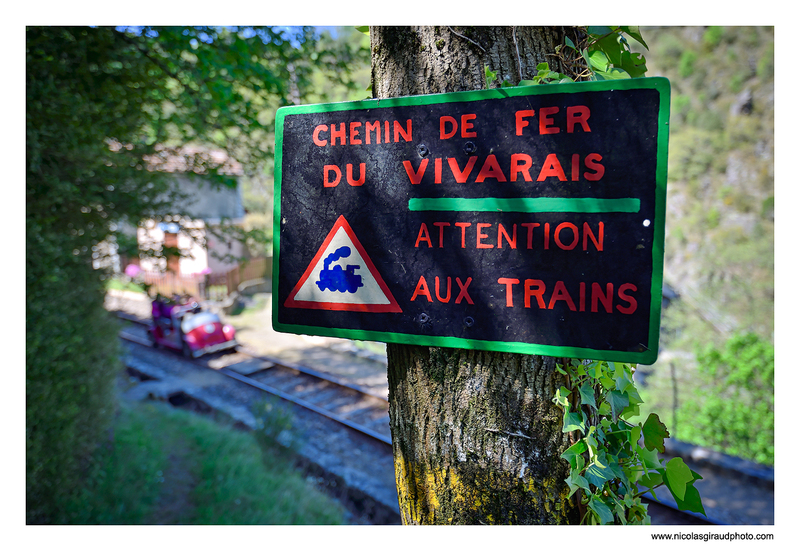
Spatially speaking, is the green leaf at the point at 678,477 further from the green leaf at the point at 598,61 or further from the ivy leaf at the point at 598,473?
the green leaf at the point at 598,61

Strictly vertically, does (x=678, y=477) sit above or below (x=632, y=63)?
below

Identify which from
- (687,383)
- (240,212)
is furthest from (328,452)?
(240,212)

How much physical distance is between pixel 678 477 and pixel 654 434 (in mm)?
138

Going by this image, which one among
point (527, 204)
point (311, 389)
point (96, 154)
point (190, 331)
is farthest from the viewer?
point (190, 331)

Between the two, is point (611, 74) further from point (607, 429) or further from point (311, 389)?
point (311, 389)

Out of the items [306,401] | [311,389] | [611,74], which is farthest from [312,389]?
[611,74]

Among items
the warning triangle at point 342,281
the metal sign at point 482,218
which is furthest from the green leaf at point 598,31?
the warning triangle at point 342,281

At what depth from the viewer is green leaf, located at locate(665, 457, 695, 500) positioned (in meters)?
1.28

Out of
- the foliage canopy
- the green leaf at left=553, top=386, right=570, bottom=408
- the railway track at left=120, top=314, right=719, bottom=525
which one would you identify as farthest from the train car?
the green leaf at left=553, top=386, right=570, bottom=408

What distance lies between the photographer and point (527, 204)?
1.16 meters

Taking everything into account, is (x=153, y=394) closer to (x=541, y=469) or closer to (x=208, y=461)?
(x=208, y=461)

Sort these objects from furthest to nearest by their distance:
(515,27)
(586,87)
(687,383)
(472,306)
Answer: (687,383), (515,27), (472,306), (586,87)

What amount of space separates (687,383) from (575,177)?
10554 mm

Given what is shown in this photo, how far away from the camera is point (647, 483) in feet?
4.35
